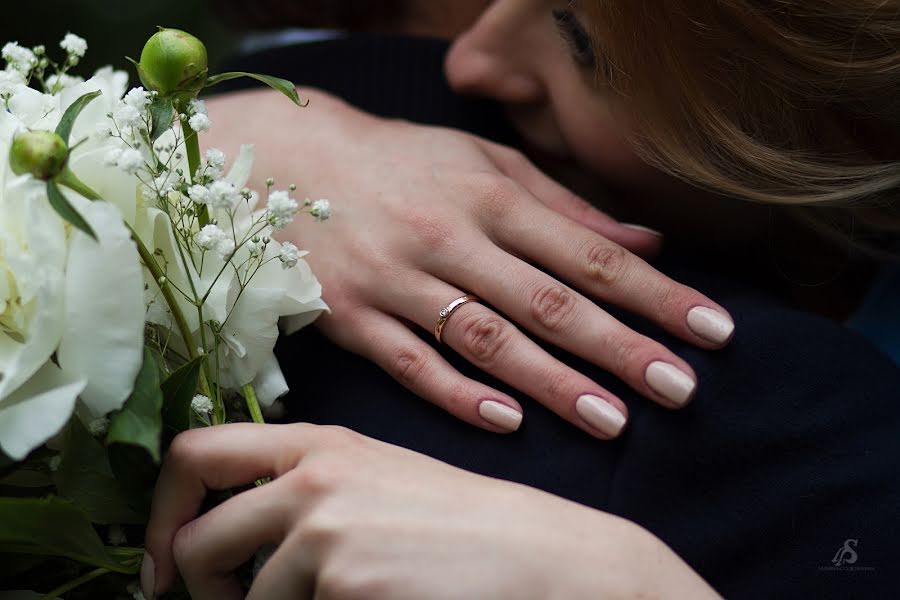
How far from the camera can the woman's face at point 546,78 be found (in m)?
0.95

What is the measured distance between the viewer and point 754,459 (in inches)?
28.2

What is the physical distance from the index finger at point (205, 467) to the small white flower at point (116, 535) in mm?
41

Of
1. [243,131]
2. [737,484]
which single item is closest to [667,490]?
[737,484]

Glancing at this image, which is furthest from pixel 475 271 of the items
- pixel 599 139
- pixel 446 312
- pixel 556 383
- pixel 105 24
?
pixel 105 24

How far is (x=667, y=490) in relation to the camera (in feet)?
2.32

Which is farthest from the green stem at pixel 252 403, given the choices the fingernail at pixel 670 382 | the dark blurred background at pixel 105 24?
the dark blurred background at pixel 105 24

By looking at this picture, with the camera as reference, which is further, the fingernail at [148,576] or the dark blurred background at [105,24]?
the dark blurred background at [105,24]

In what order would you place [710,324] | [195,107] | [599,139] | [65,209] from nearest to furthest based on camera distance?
1. [65,209]
2. [195,107]
3. [710,324]
4. [599,139]

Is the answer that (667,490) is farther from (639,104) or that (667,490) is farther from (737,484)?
(639,104)

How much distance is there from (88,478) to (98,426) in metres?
0.04

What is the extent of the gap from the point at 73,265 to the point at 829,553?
62cm

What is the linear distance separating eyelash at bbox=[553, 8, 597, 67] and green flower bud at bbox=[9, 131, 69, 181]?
1.88 ft

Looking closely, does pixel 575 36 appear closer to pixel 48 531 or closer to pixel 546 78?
pixel 546 78

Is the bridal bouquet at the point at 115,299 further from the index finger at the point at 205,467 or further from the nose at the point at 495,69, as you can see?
the nose at the point at 495,69
